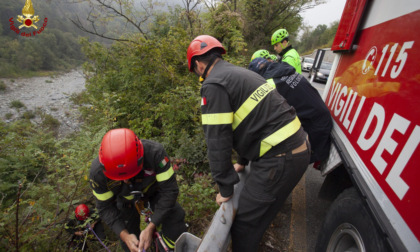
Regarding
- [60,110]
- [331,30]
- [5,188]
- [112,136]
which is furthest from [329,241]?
[331,30]

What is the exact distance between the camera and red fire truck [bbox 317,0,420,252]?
103cm

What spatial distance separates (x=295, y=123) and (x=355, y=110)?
62 cm

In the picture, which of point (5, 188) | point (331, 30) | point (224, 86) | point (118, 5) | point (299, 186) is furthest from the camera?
point (331, 30)

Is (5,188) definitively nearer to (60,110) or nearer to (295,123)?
(295,123)

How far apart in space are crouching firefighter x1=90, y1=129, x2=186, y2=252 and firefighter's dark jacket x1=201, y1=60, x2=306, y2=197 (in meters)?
0.74

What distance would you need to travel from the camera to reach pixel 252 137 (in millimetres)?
1648

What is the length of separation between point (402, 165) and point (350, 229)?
77 cm

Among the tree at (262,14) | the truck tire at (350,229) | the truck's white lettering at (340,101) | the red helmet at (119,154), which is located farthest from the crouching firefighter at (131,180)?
the tree at (262,14)

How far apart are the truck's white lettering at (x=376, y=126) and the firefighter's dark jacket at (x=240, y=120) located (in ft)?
1.54

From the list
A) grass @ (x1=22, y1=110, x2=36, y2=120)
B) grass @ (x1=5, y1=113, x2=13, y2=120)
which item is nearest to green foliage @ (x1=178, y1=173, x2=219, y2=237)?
grass @ (x1=22, y1=110, x2=36, y2=120)

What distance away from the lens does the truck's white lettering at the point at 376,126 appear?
1.34m

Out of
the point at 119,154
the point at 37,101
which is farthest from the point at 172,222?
the point at 37,101

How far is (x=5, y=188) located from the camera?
14.9 feet

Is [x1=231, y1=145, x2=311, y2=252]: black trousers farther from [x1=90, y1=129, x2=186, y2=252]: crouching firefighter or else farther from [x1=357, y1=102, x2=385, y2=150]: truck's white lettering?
[x1=90, y1=129, x2=186, y2=252]: crouching firefighter
